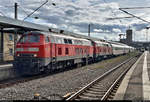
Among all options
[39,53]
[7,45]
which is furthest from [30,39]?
[7,45]

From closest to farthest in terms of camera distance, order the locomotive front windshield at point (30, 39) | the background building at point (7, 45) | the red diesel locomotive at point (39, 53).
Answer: the red diesel locomotive at point (39, 53) → the locomotive front windshield at point (30, 39) → the background building at point (7, 45)

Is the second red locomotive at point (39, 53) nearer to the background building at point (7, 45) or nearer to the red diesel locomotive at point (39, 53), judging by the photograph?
the red diesel locomotive at point (39, 53)

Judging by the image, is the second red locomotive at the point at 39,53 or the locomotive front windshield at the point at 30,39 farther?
the locomotive front windshield at the point at 30,39

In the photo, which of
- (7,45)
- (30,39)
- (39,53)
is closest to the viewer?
(39,53)

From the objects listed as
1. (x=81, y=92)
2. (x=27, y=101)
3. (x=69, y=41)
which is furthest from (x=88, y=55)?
(x=27, y=101)

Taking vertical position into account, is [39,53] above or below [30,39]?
below

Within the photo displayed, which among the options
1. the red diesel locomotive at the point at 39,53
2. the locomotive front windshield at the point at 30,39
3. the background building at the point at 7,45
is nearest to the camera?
the red diesel locomotive at the point at 39,53

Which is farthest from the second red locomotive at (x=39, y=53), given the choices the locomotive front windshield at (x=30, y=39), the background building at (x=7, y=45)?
the background building at (x=7, y=45)

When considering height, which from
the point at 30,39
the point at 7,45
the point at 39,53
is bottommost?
the point at 39,53

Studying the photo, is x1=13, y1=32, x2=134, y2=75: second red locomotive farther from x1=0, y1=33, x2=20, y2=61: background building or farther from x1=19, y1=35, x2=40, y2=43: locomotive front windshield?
x1=0, y1=33, x2=20, y2=61: background building

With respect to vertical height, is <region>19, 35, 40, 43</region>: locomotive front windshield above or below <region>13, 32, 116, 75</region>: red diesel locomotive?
above

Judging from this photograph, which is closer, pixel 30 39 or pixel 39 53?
pixel 39 53

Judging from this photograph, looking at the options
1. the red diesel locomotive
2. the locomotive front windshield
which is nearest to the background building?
the red diesel locomotive

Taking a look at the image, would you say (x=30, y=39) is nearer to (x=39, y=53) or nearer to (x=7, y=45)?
(x=39, y=53)
